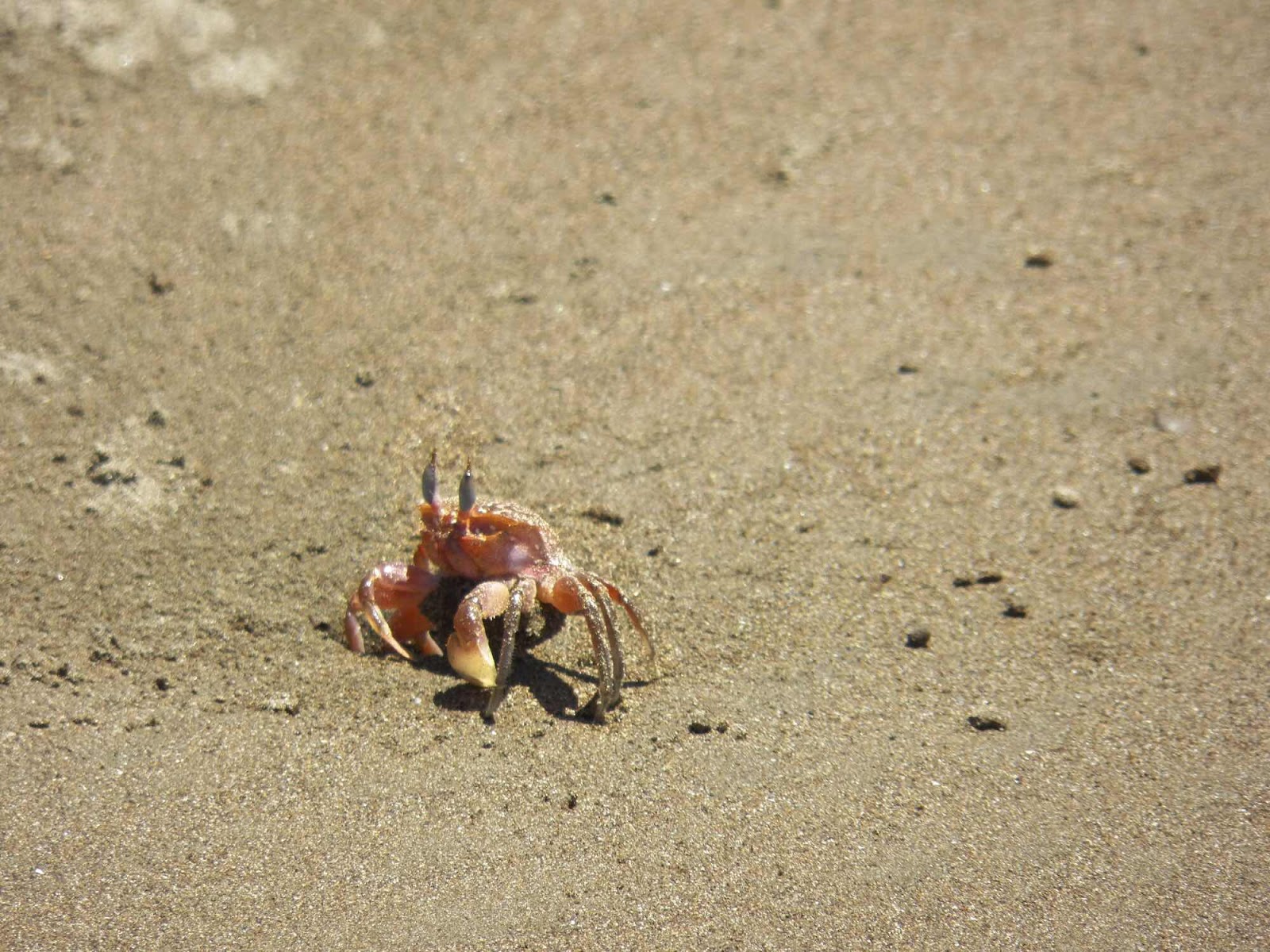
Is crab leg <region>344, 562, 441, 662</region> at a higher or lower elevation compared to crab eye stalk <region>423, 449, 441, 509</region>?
lower

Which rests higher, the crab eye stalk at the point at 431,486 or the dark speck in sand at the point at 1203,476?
the crab eye stalk at the point at 431,486

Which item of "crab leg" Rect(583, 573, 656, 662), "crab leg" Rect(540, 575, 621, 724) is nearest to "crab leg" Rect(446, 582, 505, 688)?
"crab leg" Rect(540, 575, 621, 724)

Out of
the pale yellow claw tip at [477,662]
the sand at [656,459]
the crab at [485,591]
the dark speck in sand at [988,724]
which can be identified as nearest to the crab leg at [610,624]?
the crab at [485,591]

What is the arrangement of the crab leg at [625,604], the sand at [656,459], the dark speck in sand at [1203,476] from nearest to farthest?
the sand at [656,459]
the crab leg at [625,604]
the dark speck in sand at [1203,476]

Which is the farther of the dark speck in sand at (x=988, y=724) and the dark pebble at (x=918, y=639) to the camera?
the dark pebble at (x=918, y=639)

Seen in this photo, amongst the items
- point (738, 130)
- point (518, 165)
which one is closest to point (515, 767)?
point (518, 165)

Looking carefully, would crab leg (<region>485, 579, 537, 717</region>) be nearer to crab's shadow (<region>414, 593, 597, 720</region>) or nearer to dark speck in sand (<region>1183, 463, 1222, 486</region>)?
crab's shadow (<region>414, 593, 597, 720</region>)

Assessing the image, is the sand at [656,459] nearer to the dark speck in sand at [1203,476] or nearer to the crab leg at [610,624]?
the dark speck in sand at [1203,476]

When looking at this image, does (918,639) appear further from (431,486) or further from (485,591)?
(431,486)

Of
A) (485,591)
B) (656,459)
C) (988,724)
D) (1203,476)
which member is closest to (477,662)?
(485,591)
